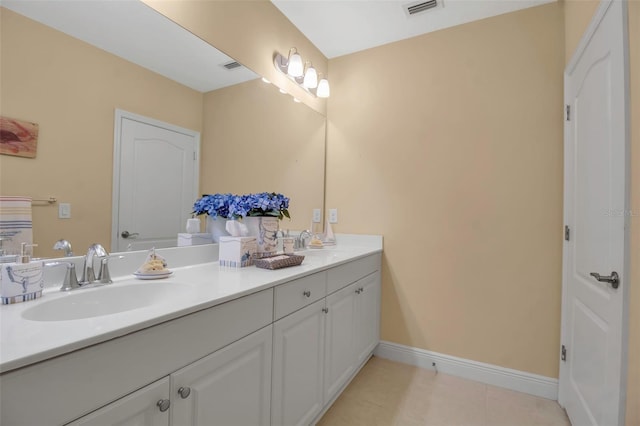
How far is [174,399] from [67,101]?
3.37 feet

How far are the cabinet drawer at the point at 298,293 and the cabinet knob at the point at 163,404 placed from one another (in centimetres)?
47

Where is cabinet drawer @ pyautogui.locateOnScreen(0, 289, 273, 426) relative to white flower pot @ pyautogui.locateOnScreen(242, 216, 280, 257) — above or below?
below

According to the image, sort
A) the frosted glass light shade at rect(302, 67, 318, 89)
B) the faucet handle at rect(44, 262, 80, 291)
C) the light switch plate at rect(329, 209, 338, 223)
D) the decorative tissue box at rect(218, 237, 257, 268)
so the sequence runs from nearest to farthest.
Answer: the faucet handle at rect(44, 262, 80, 291)
the decorative tissue box at rect(218, 237, 257, 268)
the frosted glass light shade at rect(302, 67, 318, 89)
the light switch plate at rect(329, 209, 338, 223)

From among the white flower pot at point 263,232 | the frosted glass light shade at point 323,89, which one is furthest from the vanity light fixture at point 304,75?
the white flower pot at point 263,232

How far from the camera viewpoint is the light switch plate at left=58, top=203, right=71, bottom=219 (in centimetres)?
106

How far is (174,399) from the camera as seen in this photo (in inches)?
32.1

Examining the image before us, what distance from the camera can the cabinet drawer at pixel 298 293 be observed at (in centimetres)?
122

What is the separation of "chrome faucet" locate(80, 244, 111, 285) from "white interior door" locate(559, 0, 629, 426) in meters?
1.84

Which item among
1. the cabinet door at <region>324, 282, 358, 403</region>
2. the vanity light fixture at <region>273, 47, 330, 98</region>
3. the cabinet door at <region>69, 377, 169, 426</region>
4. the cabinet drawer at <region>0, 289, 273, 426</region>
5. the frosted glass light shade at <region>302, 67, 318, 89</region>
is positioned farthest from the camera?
the frosted glass light shade at <region>302, 67, 318, 89</region>

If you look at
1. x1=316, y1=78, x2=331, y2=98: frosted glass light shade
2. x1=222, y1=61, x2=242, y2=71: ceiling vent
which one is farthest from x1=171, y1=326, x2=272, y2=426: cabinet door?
x1=316, y1=78, x2=331, y2=98: frosted glass light shade

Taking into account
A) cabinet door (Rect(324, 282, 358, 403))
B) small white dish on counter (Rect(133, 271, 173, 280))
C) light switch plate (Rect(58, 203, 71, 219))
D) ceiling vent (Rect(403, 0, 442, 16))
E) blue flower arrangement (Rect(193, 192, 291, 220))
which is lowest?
cabinet door (Rect(324, 282, 358, 403))

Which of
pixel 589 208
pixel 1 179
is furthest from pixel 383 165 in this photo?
pixel 1 179

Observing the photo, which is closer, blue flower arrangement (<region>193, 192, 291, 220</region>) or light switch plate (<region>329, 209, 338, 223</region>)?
blue flower arrangement (<region>193, 192, 291, 220</region>)

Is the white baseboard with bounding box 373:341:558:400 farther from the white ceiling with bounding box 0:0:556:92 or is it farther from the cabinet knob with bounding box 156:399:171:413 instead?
the white ceiling with bounding box 0:0:556:92
